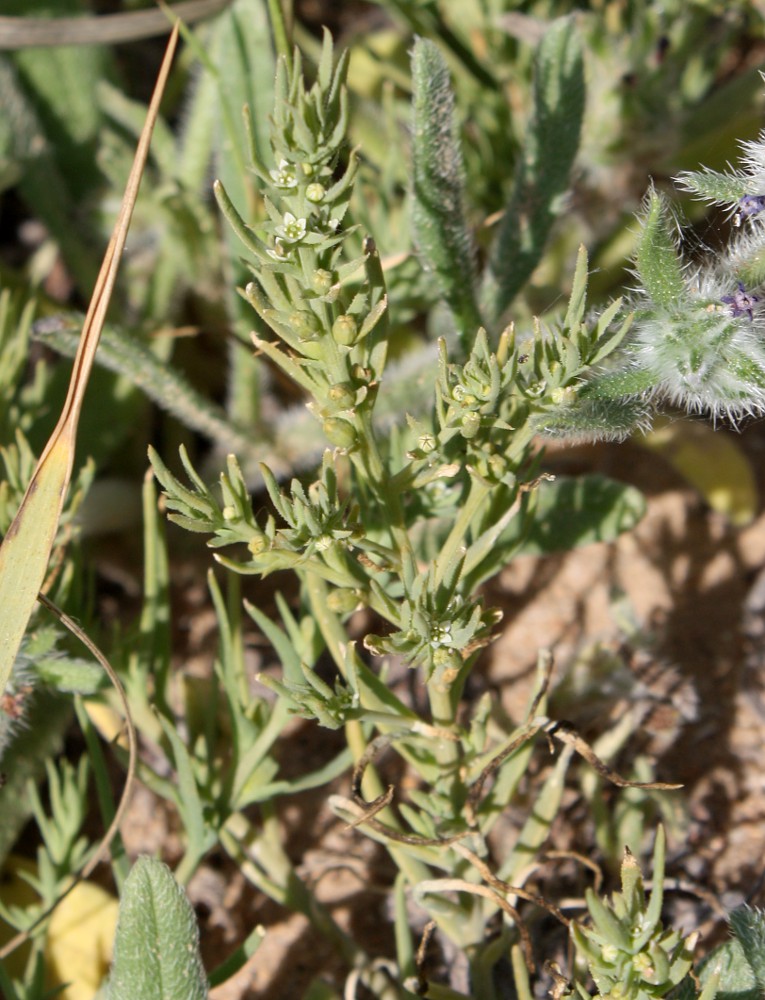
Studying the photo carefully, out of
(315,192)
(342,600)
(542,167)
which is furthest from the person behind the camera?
(542,167)

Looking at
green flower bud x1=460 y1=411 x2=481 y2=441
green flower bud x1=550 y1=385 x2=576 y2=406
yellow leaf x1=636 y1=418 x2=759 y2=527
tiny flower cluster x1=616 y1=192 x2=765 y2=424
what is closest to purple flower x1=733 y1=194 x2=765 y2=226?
tiny flower cluster x1=616 y1=192 x2=765 y2=424

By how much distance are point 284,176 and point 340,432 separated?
29 cm

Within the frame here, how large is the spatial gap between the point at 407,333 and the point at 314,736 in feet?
3.01

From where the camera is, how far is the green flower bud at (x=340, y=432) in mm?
1238

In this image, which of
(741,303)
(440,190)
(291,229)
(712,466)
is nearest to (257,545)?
(291,229)

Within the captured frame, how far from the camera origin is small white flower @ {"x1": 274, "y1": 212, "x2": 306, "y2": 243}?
3.85ft

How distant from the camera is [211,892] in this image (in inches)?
73.9

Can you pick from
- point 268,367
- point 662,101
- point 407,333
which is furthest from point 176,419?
point 662,101

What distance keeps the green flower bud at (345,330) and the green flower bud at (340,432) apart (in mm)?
90

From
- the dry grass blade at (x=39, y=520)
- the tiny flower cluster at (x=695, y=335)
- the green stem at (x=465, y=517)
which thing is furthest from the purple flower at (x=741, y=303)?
the dry grass blade at (x=39, y=520)

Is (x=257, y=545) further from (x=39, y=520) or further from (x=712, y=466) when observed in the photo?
(x=712, y=466)

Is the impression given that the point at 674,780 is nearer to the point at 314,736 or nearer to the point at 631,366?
the point at 314,736

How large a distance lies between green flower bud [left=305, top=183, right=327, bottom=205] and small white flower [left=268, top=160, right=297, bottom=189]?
1.2 inches

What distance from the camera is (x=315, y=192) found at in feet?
3.82
